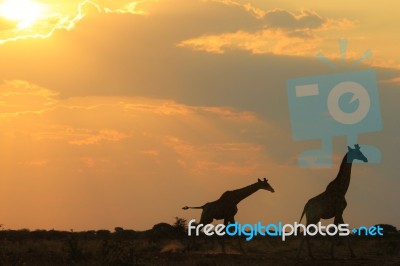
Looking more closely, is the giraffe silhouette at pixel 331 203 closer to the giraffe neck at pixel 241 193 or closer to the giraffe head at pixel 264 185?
the giraffe neck at pixel 241 193

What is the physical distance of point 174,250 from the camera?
36.1 m

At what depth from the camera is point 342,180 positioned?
34.2 metres

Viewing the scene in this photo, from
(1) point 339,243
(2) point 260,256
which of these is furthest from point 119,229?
(2) point 260,256

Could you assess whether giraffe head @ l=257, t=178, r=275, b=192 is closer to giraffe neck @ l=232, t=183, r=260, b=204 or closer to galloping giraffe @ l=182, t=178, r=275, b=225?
giraffe neck @ l=232, t=183, r=260, b=204

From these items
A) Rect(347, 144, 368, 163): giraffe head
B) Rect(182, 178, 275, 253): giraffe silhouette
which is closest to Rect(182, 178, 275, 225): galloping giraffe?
Rect(182, 178, 275, 253): giraffe silhouette

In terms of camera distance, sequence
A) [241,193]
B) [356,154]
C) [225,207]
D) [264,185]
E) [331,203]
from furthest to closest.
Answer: [264,185]
[241,193]
[225,207]
[356,154]
[331,203]

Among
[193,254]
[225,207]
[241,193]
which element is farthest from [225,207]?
[193,254]

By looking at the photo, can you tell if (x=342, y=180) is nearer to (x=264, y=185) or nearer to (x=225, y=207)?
(x=264, y=185)

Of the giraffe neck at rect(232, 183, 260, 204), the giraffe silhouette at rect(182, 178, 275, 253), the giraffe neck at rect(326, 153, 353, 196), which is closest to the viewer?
the giraffe neck at rect(326, 153, 353, 196)

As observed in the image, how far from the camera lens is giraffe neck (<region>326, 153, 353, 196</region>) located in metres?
34.0

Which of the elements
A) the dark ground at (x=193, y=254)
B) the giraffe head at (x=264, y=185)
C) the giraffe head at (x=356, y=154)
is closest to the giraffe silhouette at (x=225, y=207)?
the giraffe head at (x=264, y=185)

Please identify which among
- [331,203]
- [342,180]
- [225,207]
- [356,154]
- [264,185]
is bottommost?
[331,203]

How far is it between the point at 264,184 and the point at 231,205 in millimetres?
2467

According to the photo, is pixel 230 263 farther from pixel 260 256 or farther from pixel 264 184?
pixel 264 184
